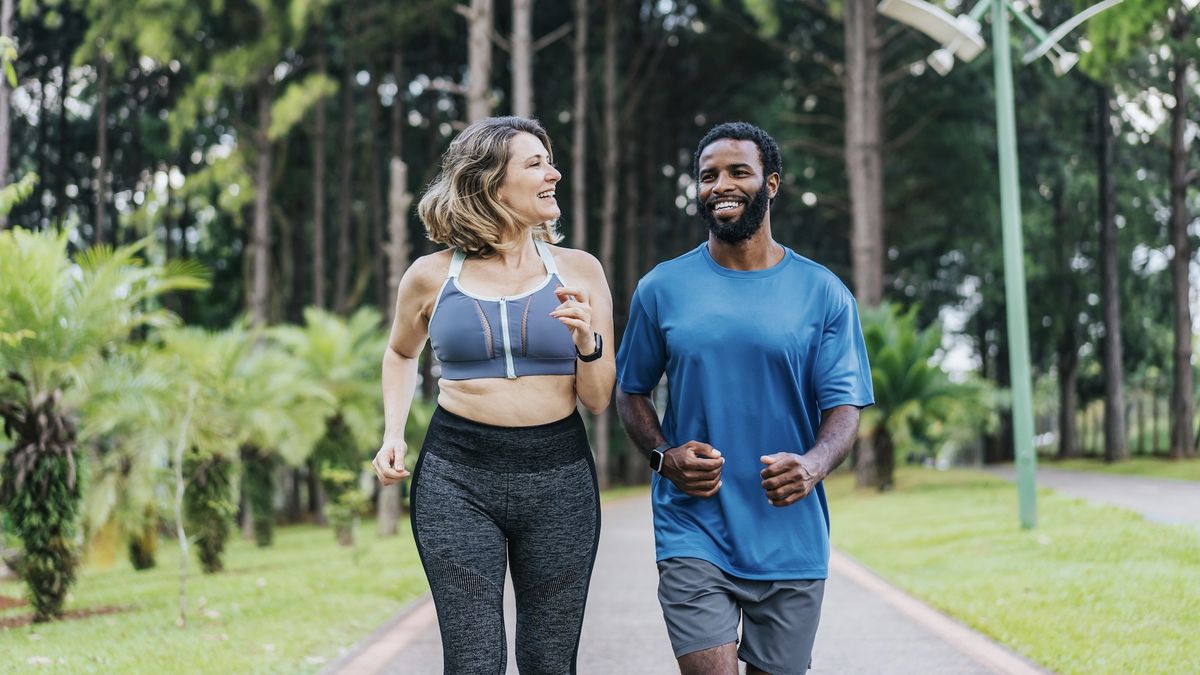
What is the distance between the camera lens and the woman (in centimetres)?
371

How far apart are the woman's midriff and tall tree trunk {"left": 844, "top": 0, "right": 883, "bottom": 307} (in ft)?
72.1

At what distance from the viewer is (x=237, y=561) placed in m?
19.3

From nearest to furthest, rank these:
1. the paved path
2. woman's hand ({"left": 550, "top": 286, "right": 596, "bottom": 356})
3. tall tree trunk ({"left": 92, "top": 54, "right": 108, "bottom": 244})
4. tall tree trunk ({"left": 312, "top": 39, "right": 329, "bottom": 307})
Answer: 1. woman's hand ({"left": 550, "top": 286, "right": 596, "bottom": 356})
2. the paved path
3. tall tree trunk ({"left": 92, "top": 54, "right": 108, "bottom": 244})
4. tall tree trunk ({"left": 312, "top": 39, "right": 329, "bottom": 307})

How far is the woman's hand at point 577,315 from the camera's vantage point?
358 cm

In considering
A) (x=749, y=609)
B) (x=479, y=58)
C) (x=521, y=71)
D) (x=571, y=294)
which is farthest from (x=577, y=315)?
(x=521, y=71)

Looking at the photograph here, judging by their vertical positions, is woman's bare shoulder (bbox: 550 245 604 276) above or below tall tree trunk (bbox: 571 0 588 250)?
below

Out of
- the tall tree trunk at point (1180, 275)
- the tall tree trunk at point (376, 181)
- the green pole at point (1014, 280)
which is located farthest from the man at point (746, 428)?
the tall tree trunk at point (1180, 275)

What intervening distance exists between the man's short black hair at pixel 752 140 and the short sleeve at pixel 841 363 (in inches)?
16.9

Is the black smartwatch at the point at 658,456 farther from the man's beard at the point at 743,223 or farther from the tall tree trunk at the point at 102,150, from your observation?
the tall tree trunk at the point at 102,150

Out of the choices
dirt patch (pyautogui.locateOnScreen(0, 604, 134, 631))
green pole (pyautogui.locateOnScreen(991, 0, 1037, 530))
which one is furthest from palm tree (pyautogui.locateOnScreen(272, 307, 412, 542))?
green pole (pyautogui.locateOnScreen(991, 0, 1037, 530))

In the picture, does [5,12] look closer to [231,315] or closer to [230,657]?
[230,657]

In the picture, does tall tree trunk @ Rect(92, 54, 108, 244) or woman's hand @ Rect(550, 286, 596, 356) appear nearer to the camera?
woman's hand @ Rect(550, 286, 596, 356)

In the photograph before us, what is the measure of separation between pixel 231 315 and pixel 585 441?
34.6m

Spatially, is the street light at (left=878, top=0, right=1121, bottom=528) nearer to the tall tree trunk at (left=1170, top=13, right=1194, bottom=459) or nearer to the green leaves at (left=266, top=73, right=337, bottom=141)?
the green leaves at (left=266, top=73, right=337, bottom=141)
